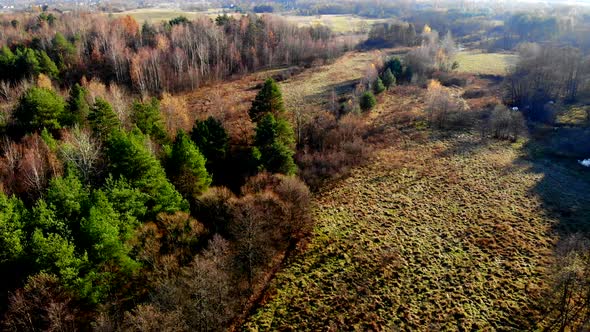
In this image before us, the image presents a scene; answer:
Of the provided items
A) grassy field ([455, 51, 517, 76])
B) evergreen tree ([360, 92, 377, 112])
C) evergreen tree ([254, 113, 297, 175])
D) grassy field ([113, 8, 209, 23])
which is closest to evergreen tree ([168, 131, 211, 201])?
evergreen tree ([254, 113, 297, 175])

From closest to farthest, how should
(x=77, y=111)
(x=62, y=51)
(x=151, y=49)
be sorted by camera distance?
(x=77, y=111)
(x=62, y=51)
(x=151, y=49)

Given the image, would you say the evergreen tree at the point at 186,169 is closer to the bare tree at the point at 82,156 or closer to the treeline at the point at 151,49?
the bare tree at the point at 82,156

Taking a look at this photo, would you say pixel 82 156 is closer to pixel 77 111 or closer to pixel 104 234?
pixel 77 111

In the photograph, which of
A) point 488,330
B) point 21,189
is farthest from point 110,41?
point 488,330

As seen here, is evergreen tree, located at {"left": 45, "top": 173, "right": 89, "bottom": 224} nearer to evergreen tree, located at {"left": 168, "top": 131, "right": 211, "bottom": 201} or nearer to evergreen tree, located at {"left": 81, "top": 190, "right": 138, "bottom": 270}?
evergreen tree, located at {"left": 81, "top": 190, "right": 138, "bottom": 270}

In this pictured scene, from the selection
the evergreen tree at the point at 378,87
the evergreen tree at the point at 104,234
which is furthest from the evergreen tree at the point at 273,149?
the evergreen tree at the point at 378,87

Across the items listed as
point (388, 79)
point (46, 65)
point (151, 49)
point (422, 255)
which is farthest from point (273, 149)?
point (46, 65)
